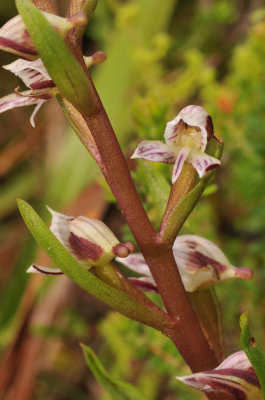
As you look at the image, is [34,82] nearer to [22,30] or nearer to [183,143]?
[22,30]

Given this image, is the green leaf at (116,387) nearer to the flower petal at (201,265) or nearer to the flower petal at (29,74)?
the flower petal at (201,265)

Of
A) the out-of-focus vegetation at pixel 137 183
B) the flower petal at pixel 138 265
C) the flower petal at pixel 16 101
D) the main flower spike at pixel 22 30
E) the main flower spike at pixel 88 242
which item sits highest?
the main flower spike at pixel 22 30

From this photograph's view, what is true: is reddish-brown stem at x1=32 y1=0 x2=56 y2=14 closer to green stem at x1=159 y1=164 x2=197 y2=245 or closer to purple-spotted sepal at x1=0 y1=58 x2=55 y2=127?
purple-spotted sepal at x1=0 y1=58 x2=55 y2=127

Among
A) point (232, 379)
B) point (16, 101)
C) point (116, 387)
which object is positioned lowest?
point (116, 387)

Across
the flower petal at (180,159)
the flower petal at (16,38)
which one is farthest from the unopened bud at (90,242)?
the flower petal at (16,38)

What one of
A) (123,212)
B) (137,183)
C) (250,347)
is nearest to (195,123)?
(123,212)

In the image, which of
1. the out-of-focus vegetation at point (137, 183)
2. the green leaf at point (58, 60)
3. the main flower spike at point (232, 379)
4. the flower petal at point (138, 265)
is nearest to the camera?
the green leaf at point (58, 60)

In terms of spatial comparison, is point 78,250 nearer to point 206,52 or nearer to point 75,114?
point 75,114

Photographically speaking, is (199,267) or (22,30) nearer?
(22,30)
